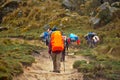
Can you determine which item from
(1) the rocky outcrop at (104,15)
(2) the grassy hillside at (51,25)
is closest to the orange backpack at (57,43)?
(2) the grassy hillside at (51,25)

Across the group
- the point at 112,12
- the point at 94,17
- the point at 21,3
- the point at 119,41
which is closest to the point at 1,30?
the point at 21,3

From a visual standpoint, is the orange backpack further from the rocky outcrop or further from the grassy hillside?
the rocky outcrop

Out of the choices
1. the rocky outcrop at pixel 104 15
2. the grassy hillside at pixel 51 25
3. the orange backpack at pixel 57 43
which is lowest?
the grassy hillside at pixel 51 25

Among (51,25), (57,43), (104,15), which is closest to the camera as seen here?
(57,43)

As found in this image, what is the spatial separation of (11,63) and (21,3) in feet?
105

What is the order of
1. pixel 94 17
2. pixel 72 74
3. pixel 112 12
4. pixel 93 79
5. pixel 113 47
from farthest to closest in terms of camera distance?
pixel 94 17 → pixel 112 12 → pixel 113 47 → pixel 72 74 → pixel 93 79

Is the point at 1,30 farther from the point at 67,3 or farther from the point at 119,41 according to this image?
the point at 119,41

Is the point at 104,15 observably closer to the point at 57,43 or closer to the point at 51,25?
the point at 51,25

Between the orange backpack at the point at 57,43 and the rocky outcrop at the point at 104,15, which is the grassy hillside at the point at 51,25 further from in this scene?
the orange backpack at the point at 57,43

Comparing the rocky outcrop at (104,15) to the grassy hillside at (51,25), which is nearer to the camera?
the grassy hillside at (51,25)

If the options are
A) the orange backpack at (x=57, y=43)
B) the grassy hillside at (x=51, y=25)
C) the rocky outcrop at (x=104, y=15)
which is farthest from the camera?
the rocky outcrop at (x=104, y=15)

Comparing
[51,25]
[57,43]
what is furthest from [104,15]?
[57,43]

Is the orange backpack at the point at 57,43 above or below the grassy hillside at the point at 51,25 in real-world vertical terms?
above

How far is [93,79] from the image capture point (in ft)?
41.4
